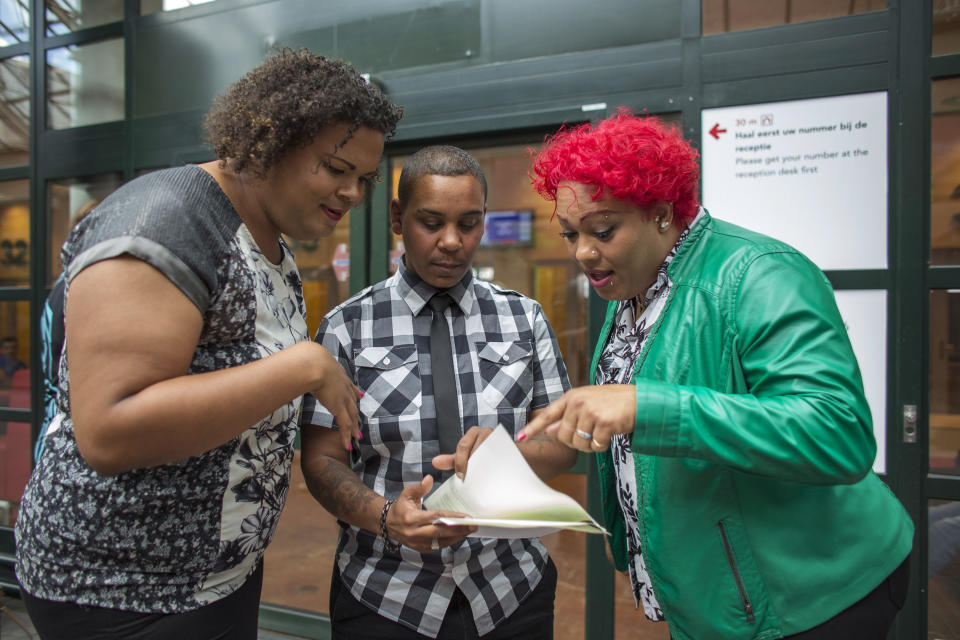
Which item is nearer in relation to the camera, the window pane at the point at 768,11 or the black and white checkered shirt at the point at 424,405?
the black and white checkered shirt at the point at 424,405

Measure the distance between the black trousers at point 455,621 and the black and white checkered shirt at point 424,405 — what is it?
1.1 inches

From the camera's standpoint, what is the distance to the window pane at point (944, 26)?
257 centimetres

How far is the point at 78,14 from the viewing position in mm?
4340

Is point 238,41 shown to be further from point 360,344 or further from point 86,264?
point 86,264

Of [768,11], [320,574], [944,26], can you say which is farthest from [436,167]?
[320,574]

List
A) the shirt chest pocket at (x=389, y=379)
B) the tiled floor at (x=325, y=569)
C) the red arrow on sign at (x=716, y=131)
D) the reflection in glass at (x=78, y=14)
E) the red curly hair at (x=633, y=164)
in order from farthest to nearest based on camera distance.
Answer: the reflection in glass at (x=78, y=14) < the tiled floor at (x=325, y=569) < the red arrow on sign at (x=716, y=131) < the shirt chest pocket at (x=389, y=379) < the red curly hair at (x=633, y=164)

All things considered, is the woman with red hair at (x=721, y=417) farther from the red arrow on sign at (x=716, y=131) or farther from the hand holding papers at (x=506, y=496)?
the red arrow on sign at (x=716, y=131)

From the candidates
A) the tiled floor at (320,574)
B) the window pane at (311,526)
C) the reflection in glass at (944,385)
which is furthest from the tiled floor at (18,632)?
the reflection in glass at (944,385)

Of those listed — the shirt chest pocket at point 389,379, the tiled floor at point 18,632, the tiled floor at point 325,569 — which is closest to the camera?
the shirt chest pocket at point 389,379

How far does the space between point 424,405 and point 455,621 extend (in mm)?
579

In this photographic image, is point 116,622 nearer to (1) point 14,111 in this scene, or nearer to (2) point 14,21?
(1) point 14,111

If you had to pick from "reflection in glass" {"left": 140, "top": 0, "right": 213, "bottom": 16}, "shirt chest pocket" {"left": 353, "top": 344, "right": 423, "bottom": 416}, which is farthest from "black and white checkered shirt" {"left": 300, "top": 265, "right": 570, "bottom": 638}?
"reflection in glass" {"left": 140, "top": 0, "right": 213, "bottom": 16}

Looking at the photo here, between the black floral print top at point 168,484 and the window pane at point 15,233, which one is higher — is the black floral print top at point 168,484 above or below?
below

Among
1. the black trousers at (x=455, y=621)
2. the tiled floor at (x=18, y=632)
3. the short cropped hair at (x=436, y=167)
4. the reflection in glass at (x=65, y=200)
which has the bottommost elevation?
the tiled floor at (x=18, y=632)
